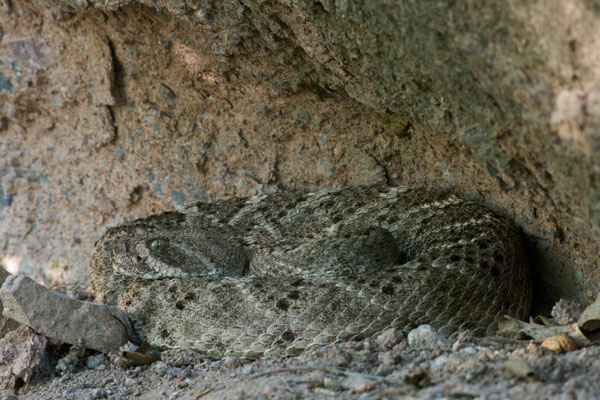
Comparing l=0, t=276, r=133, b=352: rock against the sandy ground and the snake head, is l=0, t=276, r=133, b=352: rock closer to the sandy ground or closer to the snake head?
the sandy ground

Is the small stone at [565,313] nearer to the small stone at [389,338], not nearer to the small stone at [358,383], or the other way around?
the small stone at [389,338]

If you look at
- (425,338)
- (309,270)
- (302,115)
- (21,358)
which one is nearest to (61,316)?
(21,358)

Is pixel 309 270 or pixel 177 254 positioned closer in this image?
pixel 309 270

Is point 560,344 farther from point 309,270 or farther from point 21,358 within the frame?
point 21,358

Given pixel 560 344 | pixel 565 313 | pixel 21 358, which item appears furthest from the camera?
pixel 21 358

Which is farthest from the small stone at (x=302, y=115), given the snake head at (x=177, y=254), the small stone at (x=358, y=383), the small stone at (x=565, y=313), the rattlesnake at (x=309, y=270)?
the small stone at (x=358, y=383)
